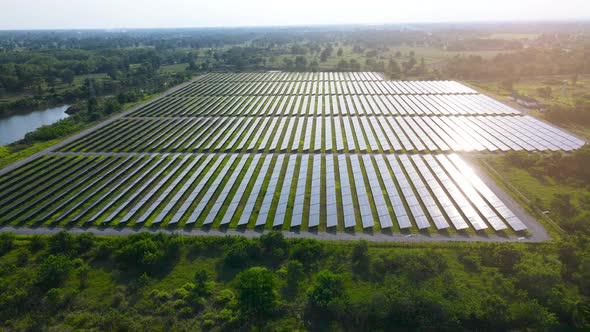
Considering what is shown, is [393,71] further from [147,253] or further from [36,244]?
[36,244]

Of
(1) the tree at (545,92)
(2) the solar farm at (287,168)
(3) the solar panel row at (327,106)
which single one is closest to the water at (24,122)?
(2) the solar farm at (287,168)

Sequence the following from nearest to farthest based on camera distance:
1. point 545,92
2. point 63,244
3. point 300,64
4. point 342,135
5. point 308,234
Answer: point 63,244, point 308,234, point 342,135, point 545,92, point 300,64

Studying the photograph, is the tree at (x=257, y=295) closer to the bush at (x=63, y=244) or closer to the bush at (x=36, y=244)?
the bush at (x=63, y=244)

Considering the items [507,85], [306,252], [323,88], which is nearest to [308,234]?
[306,252]

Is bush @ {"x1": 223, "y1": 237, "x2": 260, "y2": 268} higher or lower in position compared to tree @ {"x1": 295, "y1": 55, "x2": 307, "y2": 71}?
lower

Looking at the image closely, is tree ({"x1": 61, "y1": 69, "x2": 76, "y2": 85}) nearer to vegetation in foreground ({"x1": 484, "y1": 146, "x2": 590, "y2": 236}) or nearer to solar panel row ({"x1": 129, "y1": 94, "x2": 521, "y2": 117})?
solar panel row ({"x1": 129, "y1": 94, "x2": 521, "y2": 117})

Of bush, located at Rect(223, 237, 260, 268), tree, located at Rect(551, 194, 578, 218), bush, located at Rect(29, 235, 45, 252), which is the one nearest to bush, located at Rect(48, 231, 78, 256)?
bush, located at Rect(29, 235, 45, 252)

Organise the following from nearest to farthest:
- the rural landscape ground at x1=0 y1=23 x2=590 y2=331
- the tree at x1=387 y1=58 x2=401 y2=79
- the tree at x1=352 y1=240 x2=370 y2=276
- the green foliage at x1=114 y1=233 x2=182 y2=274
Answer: the rural landscape ground at x1=0 y1=23 x2=590 y2=331
the tree at x1=352 y1=240 x2=370 y2=276
the green foliage at x1=114 y1=233 x2=182 y2=274
the tree at x1=387 y1=58 x2=401 y2=79
